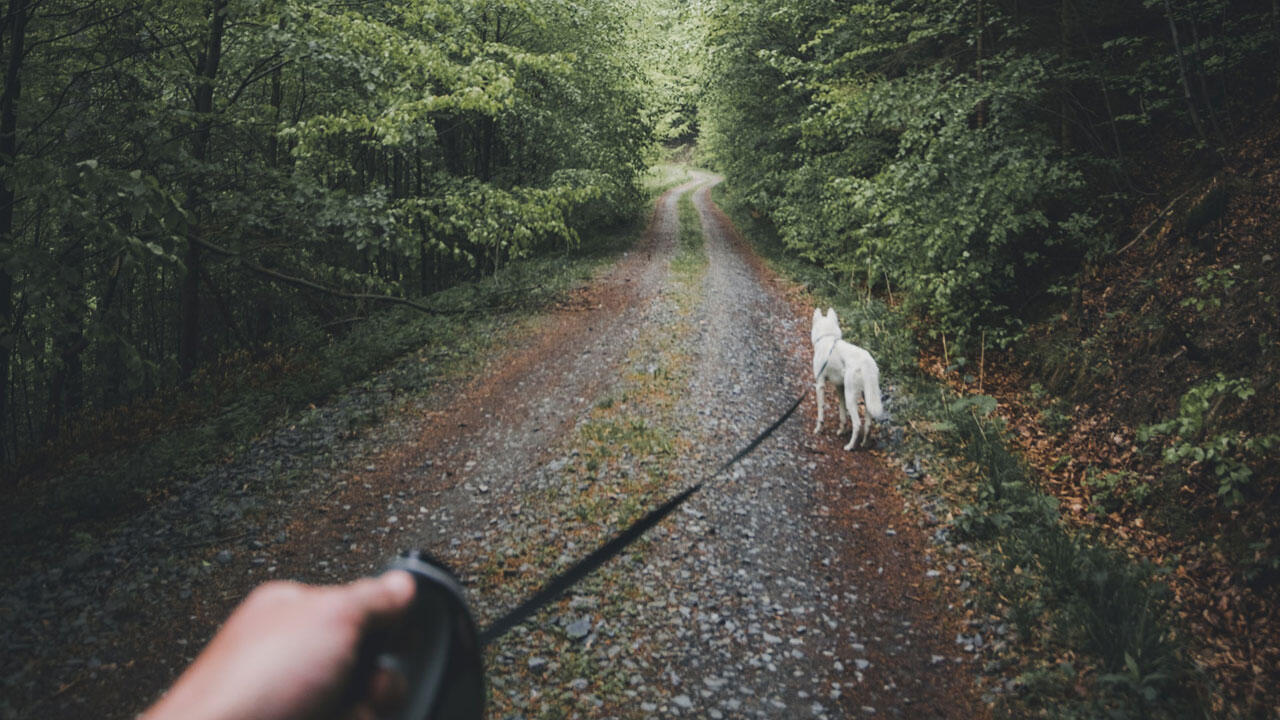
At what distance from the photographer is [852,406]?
7.77 metres

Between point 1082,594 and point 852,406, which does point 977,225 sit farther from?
point 1082,594

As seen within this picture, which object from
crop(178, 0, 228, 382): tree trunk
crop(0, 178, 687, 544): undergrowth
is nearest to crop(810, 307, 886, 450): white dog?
crop(0, 178, 687, 544): undergrowth

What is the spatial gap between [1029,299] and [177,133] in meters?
13.3

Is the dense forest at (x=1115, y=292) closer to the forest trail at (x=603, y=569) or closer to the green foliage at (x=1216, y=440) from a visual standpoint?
the green foliage at (x=1216, y=440)

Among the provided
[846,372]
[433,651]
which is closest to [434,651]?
[433,651]

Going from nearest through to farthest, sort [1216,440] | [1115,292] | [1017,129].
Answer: [1216,440] < [1115,292] < [1017,129]

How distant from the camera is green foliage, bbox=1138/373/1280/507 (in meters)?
5.21

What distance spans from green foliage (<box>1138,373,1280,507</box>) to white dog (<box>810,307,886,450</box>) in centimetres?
269

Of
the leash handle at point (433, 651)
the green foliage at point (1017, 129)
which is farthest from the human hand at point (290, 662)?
the green foliage at point (1017, 129)

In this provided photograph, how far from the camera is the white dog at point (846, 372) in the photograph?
7320 mm

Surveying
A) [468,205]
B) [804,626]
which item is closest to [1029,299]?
[804,626]

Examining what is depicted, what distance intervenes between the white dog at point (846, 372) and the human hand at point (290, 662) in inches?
282

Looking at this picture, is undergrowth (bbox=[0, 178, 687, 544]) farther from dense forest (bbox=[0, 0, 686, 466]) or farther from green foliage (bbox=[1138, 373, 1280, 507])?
green foliage (bbox=[1138, 373, 1280, 507])

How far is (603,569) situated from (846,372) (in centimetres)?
414
